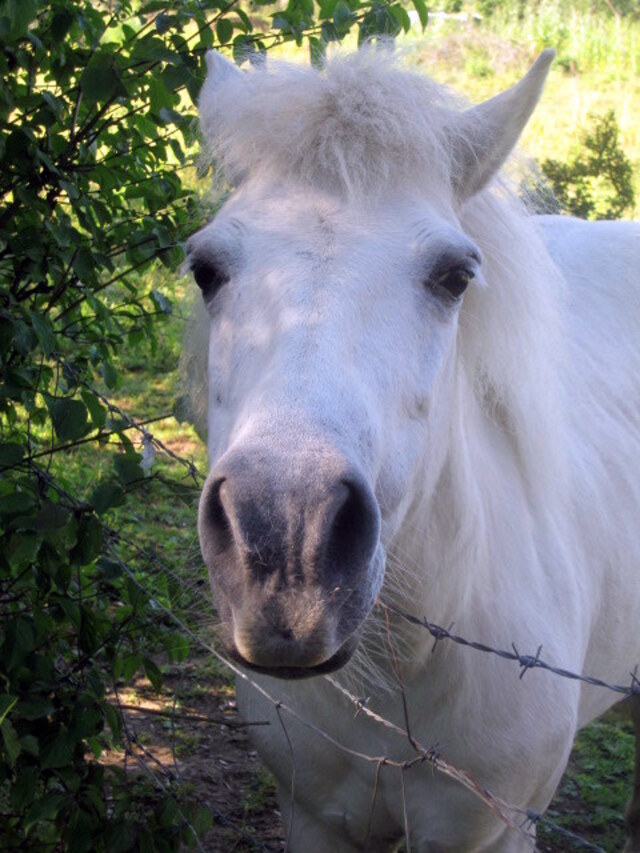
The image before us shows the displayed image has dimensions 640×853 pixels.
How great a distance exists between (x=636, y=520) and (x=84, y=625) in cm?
176

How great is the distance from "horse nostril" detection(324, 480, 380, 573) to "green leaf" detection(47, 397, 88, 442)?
2.58 feet

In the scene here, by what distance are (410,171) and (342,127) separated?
0.56 feet

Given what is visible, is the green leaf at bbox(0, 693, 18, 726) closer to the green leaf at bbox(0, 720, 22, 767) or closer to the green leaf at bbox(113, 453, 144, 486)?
the green leaf at bbox(0, 720, 22, 767)

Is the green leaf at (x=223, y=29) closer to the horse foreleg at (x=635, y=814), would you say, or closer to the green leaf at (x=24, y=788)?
the green leaf at (x=24, y=788)

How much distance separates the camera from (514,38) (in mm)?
14961

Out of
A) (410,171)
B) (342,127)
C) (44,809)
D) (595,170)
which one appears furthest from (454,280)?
(595,170)

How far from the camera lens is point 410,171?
212 centimetres

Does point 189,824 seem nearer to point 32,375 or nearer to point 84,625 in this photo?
point 84,625

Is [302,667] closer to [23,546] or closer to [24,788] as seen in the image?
[23,546]

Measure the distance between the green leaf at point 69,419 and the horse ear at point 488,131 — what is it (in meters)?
0.97

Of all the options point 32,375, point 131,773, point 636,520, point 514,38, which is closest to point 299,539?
point 32,375

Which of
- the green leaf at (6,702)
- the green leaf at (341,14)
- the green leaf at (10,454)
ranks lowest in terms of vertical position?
the green leaf at (6,702)

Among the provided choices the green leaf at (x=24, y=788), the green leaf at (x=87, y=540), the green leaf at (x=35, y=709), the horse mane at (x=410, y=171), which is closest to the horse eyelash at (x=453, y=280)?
the horse mane at (x=410, y=171)

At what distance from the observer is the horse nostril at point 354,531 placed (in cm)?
158
